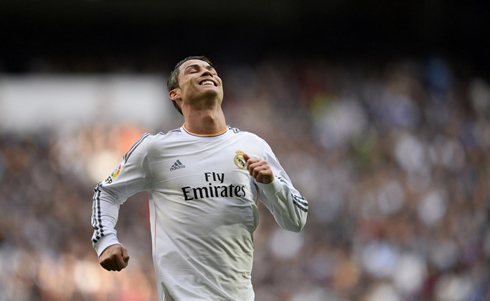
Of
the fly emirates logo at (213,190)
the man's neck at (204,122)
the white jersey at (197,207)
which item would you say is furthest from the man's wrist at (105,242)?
the man's neck at (204,122)

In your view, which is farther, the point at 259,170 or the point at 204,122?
the point at 204,122

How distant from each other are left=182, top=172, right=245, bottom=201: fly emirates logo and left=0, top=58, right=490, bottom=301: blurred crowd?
7.14 meters

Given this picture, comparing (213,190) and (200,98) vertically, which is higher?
(200,98)

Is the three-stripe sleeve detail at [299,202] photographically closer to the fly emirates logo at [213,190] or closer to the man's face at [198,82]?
the fly emirates logo at [213,190]

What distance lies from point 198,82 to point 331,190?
1001 cm

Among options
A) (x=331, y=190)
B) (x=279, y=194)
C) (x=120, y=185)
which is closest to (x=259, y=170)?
(x=279, y=194)

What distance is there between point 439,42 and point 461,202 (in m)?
6.40

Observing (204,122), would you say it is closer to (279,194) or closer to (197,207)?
(197,207)

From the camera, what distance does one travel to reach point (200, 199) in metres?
3.55

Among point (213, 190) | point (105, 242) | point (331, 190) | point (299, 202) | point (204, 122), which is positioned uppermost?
point (331, 190)

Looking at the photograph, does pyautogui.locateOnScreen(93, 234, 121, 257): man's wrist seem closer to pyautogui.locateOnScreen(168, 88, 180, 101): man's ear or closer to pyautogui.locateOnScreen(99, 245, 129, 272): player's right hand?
pyautogui.locateOnScreen(99, 245, 129, 272): player's right hand

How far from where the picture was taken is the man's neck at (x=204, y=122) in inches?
148

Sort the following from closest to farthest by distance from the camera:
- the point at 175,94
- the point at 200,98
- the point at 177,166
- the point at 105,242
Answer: the point at 105,242
the point at 177,166
the point at 200,98
the point at 175,94

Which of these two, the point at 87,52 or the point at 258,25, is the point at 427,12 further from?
the point at 87,52
